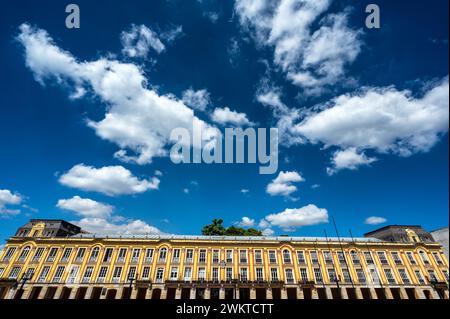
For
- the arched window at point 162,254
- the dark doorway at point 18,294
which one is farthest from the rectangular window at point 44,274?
the arched window at point 162,254

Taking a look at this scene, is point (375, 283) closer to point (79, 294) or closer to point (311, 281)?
point (311, 281)

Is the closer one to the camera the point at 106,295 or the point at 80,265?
the point at 106,295

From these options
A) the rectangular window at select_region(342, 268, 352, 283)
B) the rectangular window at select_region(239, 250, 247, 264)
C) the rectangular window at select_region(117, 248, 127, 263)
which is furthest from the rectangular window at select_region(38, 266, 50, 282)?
the rectangular window at select_region(342, 268, 352, 283)

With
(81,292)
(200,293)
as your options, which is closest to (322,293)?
(200,293)

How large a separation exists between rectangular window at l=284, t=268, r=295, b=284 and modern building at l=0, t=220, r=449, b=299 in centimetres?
17

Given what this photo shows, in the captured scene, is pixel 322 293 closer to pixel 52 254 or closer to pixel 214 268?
pixel 214 268

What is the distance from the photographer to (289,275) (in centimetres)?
3972

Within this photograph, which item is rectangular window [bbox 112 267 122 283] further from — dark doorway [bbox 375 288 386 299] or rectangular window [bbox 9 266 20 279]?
dark doorway [bbox 375 288 386 299]

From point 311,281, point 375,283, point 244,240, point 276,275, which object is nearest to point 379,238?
point 375,283

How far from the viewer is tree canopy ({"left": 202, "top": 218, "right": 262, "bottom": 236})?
5312 centimetres

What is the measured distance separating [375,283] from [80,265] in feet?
167

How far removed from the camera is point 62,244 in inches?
1603

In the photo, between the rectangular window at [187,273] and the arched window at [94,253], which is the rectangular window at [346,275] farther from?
the arched window at [94,253]
